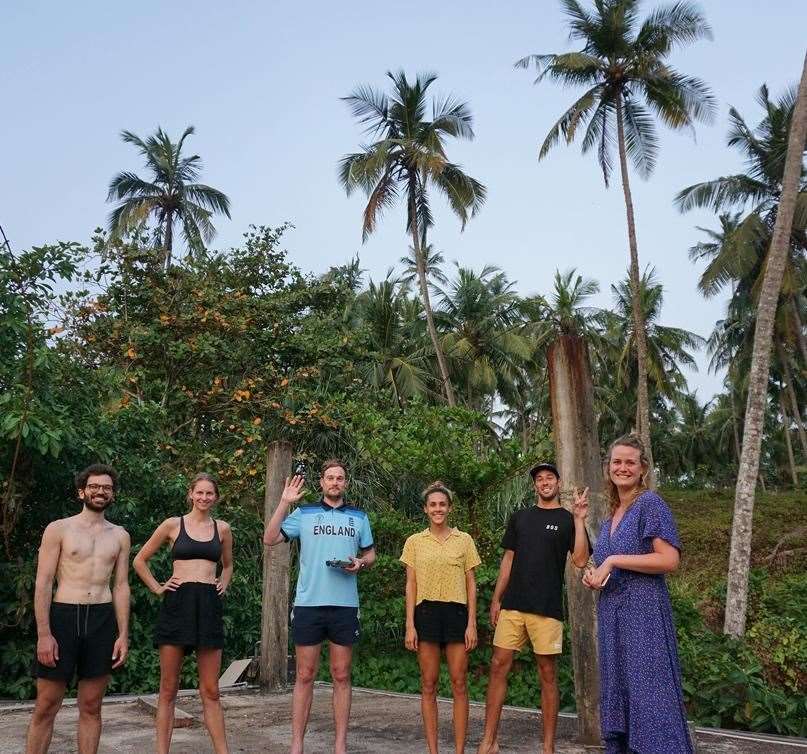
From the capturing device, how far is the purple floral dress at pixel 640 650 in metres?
3.44

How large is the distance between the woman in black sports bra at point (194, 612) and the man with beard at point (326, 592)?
0.43 meters

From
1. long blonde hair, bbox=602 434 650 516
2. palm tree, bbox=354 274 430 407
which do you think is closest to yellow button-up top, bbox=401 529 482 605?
long blonde hair, bbox=602 434 650 516

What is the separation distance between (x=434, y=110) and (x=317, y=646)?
2115cm

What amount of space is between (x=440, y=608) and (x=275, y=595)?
11.9 ft

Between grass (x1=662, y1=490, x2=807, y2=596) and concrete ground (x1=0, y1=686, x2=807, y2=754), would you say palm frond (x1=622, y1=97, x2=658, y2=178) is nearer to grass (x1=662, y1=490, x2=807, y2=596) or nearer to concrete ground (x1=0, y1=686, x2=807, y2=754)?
grass (x1=662, y1=490, x2=807, y2=596)

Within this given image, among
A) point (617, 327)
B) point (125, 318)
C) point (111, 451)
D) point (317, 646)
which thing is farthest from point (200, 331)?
point (617, 327)

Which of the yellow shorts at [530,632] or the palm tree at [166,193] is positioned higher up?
the palm tree at [166,193]

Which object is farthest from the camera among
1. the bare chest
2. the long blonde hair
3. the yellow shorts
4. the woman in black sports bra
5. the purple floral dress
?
the yellow shorts

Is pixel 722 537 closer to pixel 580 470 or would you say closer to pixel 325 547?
pixel 580 470

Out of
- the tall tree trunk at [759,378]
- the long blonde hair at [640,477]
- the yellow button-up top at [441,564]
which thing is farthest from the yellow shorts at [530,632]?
the tall tree trunk at [759,378]

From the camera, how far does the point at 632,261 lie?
19.8 meters

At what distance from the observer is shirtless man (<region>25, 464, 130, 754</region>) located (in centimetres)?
436

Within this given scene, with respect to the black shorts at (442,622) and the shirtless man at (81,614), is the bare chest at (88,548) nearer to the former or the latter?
the shirtless man at (81,614)

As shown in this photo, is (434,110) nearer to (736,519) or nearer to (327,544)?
(736,519)
